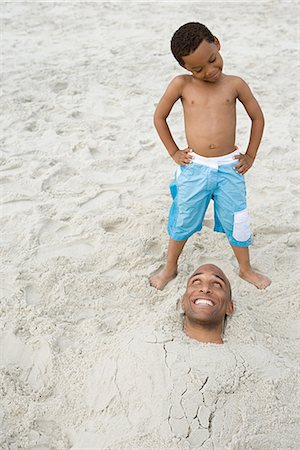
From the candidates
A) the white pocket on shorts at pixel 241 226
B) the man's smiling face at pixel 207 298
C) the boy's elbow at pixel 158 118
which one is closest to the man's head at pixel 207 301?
the man's smiling face at pixel 207 298

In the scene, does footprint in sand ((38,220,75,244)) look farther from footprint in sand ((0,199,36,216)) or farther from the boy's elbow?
the boy's elbow

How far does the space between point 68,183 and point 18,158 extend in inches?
21.6

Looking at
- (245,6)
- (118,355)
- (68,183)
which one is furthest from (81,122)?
(245,6)

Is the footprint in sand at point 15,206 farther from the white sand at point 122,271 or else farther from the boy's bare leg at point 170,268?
the boy's bare leg at point 170,268

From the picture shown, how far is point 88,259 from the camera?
3.08 metres

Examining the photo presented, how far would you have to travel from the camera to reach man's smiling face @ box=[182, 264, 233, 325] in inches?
89.6

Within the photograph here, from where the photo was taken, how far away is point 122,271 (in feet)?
9.87

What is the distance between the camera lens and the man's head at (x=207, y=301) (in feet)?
7.48

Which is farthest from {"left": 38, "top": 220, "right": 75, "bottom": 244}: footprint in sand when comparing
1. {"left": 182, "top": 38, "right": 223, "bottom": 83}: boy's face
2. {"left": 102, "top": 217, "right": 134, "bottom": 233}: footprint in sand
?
{"left": 182, "top": 38, "right": 223, "bottom": 83}: boy's face

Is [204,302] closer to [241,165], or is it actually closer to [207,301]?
[207,301]

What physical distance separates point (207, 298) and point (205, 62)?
3.32 feet

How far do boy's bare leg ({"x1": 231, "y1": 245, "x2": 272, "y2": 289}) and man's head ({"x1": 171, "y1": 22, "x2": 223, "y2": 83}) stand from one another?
951 mm

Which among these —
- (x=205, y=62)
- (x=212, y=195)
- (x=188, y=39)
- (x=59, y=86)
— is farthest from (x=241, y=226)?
(x=59, y=86)

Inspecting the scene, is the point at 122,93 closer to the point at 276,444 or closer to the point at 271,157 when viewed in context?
the point at 271,157
